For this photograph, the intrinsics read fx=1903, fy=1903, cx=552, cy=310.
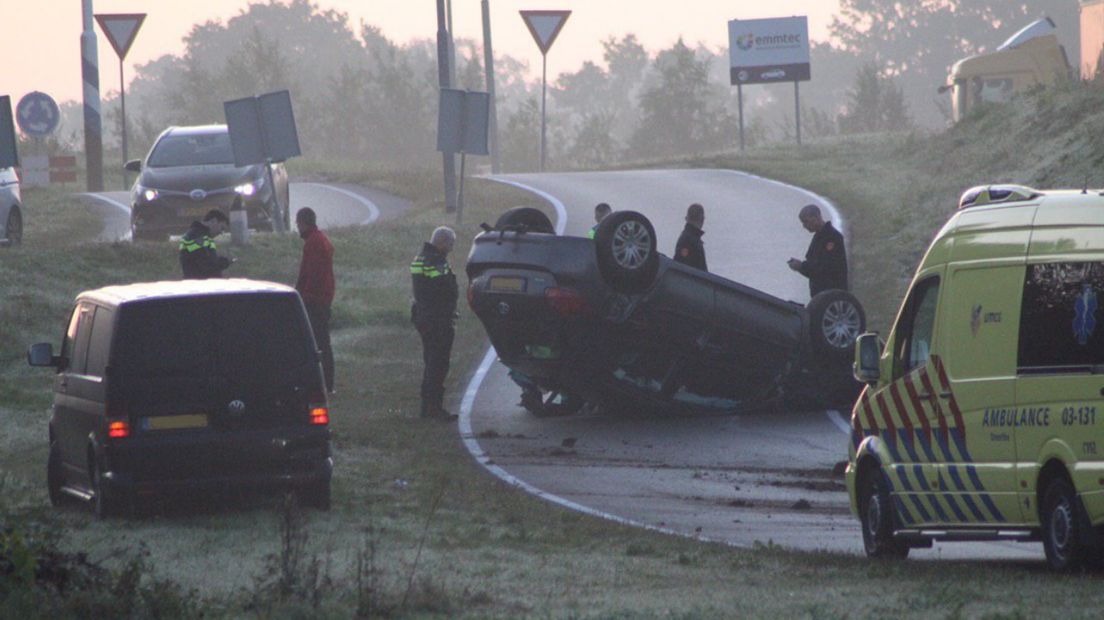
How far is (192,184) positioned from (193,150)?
133 cm

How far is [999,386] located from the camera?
1031 centimetres

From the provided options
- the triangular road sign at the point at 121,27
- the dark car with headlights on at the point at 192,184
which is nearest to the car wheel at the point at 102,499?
the dark car with headlights on at the point at 192,184

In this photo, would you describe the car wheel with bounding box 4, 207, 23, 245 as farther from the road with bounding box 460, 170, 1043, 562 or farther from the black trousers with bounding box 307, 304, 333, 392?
the black trousers with bounding box 307, 304, 333, 392

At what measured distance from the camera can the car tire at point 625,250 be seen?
1742cm

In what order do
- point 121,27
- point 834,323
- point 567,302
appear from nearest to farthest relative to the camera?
point 567,302, point 834,323, point 121,27

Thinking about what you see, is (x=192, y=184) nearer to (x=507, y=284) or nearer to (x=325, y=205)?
(x=325, y=205)

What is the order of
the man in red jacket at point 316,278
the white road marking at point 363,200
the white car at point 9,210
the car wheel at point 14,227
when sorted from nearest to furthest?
the man in red jacket at point 316,278 < the white car at point 9,210 < the car wheel at point 14,227 < the white road marking at point 363,200

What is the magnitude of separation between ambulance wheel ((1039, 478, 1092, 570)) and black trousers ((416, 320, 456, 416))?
9661 mm

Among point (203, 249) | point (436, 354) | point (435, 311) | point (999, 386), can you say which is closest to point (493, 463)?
point (436, 354)

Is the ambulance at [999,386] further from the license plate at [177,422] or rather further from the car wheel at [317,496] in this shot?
the license plate at [177,422]

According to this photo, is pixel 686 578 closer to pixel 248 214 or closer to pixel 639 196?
pixel 248 214

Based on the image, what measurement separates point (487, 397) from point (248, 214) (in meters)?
10.9

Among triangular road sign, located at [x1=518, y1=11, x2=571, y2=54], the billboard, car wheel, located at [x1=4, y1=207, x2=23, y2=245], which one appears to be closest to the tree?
the billboard

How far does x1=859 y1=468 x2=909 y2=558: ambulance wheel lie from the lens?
11.5 metres
